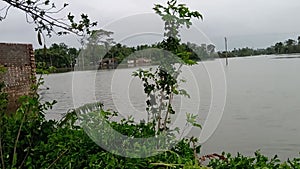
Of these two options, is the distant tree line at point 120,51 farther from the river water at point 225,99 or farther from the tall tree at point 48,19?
A: the tall tree at point 48,19

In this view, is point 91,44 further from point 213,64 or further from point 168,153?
point 213,64


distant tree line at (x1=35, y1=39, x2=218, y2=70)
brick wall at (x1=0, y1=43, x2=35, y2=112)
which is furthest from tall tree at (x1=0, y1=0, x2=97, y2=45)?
brick wall at (x1=0, y1=43, x2=35, y2=112)

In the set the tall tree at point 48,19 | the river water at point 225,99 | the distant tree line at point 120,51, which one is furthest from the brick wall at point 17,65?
the tall tree at point 48,19

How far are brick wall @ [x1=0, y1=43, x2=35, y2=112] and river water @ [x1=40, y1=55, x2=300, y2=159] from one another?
46 cm

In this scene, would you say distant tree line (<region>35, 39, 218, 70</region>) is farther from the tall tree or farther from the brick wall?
the brick wall

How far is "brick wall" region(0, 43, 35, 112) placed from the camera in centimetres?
416

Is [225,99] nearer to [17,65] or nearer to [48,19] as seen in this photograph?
[48,19]

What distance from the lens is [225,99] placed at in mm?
3004

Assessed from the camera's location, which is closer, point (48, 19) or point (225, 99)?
point (48, 19)

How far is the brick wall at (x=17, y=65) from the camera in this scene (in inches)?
164

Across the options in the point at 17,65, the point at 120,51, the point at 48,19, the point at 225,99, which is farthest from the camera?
the point at 17,65

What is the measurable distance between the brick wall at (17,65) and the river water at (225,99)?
46cm

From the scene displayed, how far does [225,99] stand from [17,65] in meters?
3.09

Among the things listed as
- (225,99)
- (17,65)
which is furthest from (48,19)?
(17,65)
